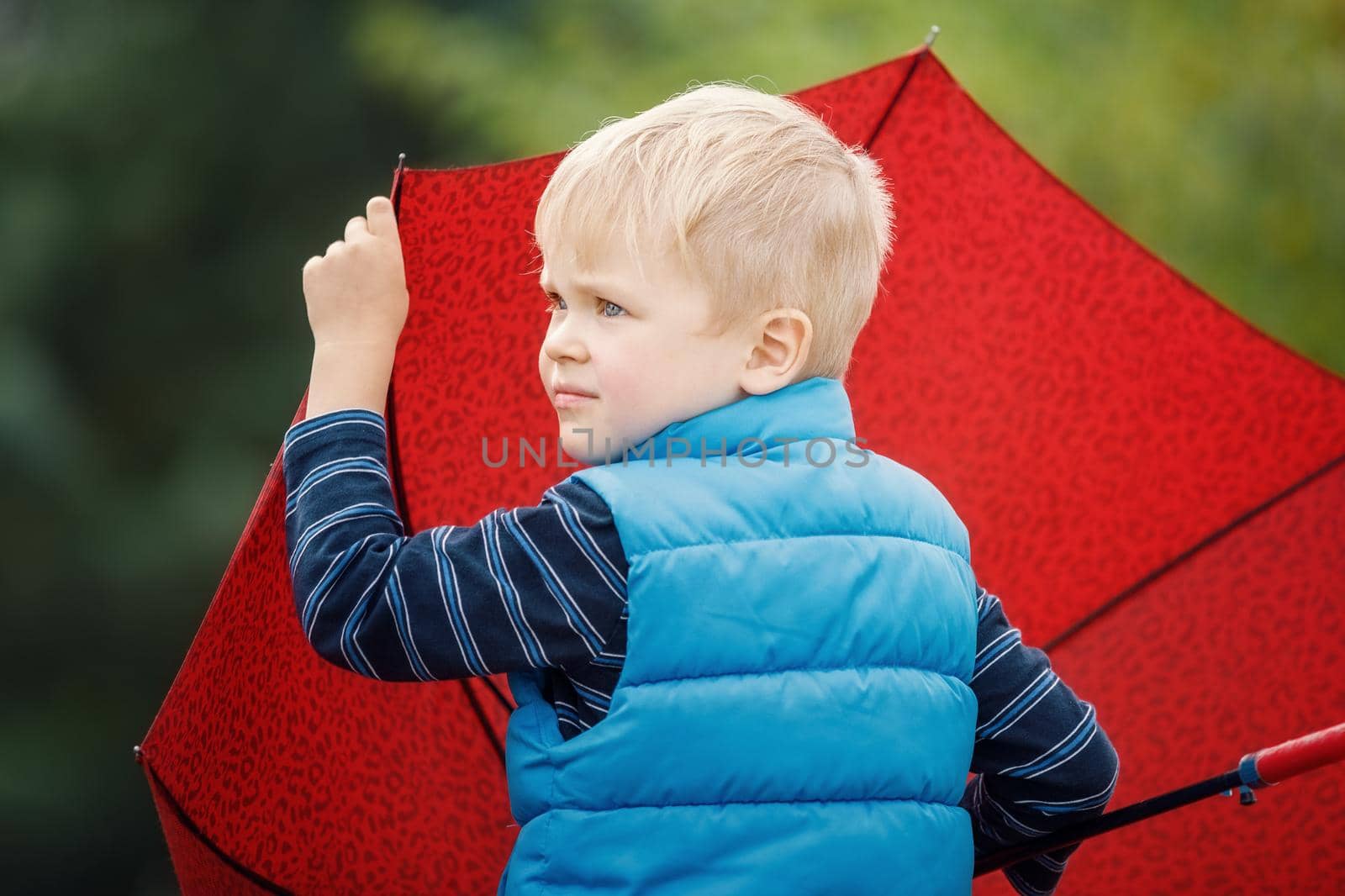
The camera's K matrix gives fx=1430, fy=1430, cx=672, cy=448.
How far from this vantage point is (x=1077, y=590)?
160 cm

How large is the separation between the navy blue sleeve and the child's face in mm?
79

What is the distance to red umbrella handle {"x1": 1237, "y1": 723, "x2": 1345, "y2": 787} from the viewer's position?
1.04 meters

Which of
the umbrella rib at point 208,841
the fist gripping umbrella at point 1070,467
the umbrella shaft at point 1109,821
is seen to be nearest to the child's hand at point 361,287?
the fist gripping umbrella at point 1070,467

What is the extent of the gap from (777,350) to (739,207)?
0.12m

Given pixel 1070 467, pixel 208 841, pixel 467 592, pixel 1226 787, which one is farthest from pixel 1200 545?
pixel 208 841

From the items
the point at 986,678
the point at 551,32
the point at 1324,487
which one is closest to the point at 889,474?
the point at 986,678

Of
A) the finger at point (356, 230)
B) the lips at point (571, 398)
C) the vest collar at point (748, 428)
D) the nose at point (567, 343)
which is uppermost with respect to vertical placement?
the finger at point (356, 230)

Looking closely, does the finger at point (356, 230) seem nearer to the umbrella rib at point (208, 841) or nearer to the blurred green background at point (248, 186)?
the umbrella rib at point (208, 841)

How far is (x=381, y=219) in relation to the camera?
1.25 meters

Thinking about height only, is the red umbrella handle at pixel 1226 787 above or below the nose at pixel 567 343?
below

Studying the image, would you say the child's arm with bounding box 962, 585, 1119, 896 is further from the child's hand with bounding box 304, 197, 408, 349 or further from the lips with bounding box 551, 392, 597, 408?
the child's hand with bounding box 304, 197, 408, 349

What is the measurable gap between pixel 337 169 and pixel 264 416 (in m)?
0.88

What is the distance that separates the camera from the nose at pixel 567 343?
1.09 meters

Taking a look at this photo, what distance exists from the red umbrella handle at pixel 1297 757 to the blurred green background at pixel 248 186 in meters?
2.81
